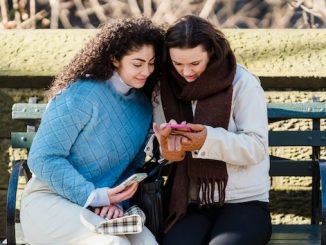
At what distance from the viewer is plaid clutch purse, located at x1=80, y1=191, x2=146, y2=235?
141 inches

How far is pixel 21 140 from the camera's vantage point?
4.38 meters

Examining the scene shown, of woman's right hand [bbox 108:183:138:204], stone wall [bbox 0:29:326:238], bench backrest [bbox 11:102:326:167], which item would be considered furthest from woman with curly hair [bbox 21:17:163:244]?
stone wall [bbox 0:29:326:238]

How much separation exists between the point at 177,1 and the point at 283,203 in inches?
55.7

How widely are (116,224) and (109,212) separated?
129mm

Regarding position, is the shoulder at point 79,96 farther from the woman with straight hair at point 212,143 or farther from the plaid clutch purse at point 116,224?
the plaid clutch purse at point 116,224

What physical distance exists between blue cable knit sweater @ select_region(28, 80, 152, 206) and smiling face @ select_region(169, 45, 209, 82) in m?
0.28

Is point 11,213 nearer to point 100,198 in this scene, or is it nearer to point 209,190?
point 100,198

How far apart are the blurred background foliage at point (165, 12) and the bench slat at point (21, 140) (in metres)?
1.17

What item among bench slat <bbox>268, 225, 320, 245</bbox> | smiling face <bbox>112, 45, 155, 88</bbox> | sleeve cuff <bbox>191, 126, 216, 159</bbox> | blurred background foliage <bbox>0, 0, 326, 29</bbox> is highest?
blurred background foliage <bbox>0, 0, 326, 29</bbox>

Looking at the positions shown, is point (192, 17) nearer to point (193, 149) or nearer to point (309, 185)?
point (193, 149)

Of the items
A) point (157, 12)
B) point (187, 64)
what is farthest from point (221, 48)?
point (157, 12)

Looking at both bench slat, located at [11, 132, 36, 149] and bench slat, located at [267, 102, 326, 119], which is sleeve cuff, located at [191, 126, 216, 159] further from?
bench slat, located at [11, 132, 36, 149]

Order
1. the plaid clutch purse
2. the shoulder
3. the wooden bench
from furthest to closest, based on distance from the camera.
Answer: the wooden bench, the shoulder, the plaid clutch purse

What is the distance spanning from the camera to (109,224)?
3588mm
